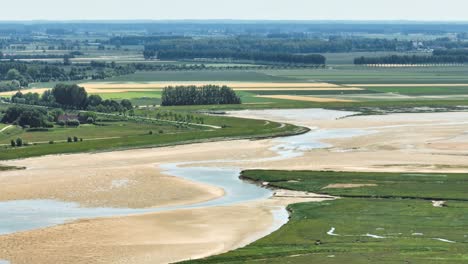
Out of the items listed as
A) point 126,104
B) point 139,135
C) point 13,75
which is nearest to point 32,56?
point 13,75

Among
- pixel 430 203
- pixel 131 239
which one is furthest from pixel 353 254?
pixel 430 203

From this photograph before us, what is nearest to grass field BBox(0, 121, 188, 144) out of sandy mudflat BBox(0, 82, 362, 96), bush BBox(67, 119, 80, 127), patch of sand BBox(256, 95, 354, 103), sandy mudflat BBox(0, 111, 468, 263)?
bush BBox(67, 119, 80, 127)

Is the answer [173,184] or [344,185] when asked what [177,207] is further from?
[344,185]

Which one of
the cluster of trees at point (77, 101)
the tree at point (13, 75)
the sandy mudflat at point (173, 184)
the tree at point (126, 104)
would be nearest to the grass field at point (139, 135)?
the sandy mudflat at point (173, 184)

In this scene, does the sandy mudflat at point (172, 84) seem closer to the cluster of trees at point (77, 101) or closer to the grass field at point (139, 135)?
the cluster of trees at point (77, 101)

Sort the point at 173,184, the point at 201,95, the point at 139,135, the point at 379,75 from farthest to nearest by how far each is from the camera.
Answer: the point at 379,75, the point at 201,95, the point at 139,135, the point at 173,184

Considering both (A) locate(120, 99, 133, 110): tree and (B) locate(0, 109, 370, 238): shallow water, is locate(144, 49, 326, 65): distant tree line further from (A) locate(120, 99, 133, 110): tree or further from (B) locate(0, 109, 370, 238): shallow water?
(B) locate(0, 109, 370, 238): shallow water

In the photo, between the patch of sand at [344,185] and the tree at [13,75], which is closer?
the patch of sand at [344,185]
